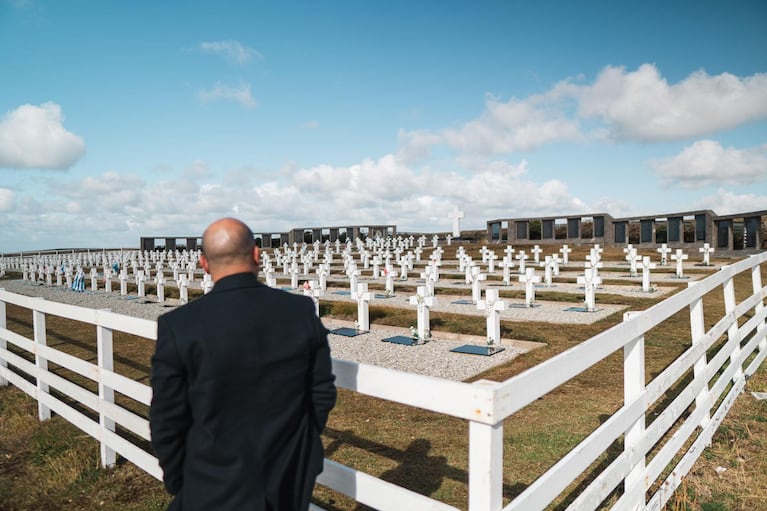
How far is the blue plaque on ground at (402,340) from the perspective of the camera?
10242 millimetres

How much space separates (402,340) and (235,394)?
8.74 metres

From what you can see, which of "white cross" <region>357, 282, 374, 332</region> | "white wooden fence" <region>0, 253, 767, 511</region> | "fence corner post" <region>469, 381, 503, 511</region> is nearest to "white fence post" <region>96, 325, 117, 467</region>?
"white wooden fence" <region>0, 253, 767, 511</region>

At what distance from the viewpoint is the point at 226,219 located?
206 cm

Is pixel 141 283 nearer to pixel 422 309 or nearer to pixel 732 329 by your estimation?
pixel 422 309

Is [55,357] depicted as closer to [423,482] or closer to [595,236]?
[423,482]

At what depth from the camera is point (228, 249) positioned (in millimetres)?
2008

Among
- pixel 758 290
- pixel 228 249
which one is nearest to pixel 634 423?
pixel 228 249

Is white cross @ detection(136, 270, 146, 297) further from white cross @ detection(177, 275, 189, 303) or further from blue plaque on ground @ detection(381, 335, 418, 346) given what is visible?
blue plaque on ground @ detection(381, 335, 418, 346)

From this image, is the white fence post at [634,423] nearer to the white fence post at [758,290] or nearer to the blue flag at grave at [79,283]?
the white fence post at [758,290]

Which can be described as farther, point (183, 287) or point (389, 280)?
point (183, 287)

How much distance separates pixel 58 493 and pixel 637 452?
437 cm

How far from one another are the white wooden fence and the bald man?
36cm

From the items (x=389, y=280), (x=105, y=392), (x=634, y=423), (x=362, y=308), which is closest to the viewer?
(x=634, y=423)

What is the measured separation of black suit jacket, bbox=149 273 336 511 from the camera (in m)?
1.86
